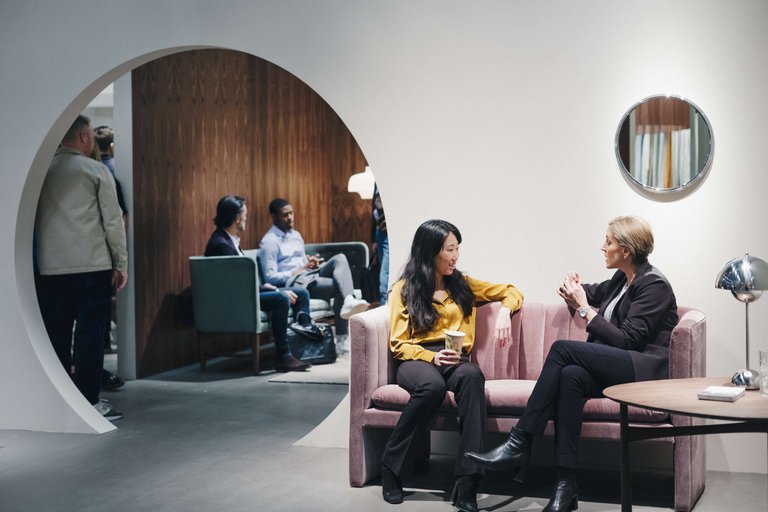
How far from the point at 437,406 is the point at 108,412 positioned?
2.54 metres

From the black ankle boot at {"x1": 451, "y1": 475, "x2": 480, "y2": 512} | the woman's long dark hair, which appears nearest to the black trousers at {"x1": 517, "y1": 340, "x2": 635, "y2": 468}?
the black ankle boot at {"x1": 451, "y1": 475, "x2": 480, "y2": 512}

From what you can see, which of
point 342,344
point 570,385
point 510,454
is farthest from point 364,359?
point 342,344

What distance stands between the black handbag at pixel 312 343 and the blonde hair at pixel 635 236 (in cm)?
397

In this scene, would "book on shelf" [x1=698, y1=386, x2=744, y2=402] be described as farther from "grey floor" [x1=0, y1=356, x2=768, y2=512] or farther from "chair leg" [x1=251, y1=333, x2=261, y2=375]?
"chair leg" [x1=251, y1=333, x2=261, y2=375]

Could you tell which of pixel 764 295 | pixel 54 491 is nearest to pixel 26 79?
pixel 54 491

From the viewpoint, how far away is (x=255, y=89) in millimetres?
9047

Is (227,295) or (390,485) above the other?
(227,295)

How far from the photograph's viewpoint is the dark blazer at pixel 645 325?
152 inches

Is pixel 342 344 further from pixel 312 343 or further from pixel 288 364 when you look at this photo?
pixel 288 364

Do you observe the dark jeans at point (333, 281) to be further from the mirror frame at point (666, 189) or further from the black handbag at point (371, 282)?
the mirror frame at point (666, 189)

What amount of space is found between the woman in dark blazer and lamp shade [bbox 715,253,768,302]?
0.40m

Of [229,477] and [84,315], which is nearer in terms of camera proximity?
[229,477]

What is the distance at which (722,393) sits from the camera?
3.10m

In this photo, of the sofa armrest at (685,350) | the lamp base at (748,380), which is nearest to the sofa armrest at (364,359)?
the sofa armrest at (685,350)
